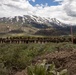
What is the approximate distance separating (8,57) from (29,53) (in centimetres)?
164

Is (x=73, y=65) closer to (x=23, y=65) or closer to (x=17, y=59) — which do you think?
(x=23, y=65)

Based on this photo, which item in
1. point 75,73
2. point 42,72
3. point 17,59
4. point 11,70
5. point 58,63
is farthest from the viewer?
point 17,59

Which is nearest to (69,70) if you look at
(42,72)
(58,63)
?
(58,63)

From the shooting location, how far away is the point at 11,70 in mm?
17266

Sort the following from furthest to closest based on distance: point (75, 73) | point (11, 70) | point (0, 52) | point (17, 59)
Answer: point (0, 52) < point (17, 59) < point (11, 70) < point (75, 73)

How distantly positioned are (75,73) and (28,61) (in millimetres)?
6741

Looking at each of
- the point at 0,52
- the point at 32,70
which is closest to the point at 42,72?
the point at 32,70

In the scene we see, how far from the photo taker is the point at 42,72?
8492mm

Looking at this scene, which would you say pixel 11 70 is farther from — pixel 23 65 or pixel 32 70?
pixel 32 70

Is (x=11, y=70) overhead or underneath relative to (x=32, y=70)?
underneath

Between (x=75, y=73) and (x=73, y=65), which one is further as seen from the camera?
(x=73, y=65)

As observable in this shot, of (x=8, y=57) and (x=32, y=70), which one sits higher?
(x=32, y=70)

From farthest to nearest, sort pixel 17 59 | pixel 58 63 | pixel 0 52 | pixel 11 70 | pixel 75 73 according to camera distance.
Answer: pixel 0 52
pixel 17 59
pixel 11 70
pixel 58 63
pixel 75 73

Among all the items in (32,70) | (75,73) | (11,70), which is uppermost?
(32,70)
